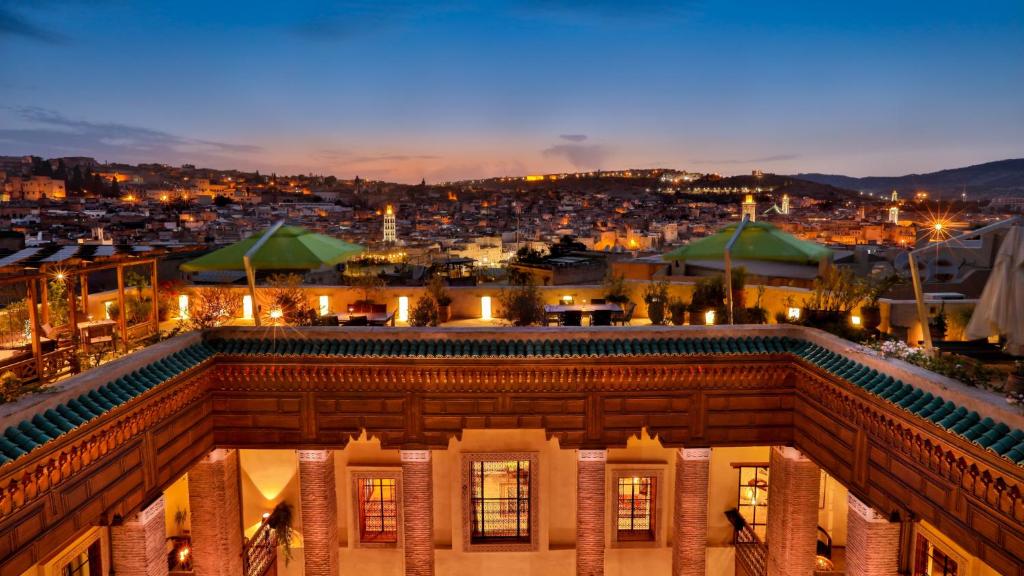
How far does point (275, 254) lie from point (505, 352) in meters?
4.76

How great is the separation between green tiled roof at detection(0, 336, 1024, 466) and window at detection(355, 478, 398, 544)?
130 inches

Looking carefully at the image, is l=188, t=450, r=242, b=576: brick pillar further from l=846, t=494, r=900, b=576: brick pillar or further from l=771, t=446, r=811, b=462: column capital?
l=846, t=494, r=900, b=576: brick pillar

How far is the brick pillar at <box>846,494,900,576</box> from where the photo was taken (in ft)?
21.0

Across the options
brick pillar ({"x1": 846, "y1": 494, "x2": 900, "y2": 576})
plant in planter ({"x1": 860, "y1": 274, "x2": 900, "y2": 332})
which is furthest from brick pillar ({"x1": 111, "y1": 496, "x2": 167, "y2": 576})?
plant in planter ({"x1": 860, "y1": 274, "x2": 900, "y2": 332})

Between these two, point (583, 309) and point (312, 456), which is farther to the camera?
point (583, 309)

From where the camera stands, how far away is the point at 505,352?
7898mm

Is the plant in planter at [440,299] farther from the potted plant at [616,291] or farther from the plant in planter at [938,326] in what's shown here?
the plant in planter at [938,326]

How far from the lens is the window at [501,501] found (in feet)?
32.5

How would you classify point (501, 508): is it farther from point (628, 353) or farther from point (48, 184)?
point (48, 184)

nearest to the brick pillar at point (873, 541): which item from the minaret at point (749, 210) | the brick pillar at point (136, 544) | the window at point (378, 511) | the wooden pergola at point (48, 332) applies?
the minaret at point (749, 210)

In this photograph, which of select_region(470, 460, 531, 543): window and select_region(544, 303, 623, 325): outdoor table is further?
select_region(544, 303, 623, 325): outdoor table

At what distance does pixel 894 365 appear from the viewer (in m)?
6.15

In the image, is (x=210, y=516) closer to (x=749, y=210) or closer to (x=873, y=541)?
(x=873, y=541)

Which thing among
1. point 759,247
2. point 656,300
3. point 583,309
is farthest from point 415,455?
point 759,247
